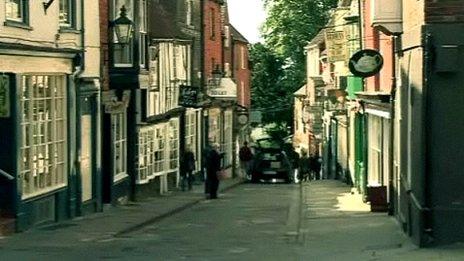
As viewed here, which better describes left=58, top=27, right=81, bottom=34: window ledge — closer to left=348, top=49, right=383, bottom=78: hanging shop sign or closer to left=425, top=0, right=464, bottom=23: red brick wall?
left=348, top=49, right=383, bottom=78: hanging shop sign

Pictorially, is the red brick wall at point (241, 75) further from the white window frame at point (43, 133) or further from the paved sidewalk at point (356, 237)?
the white window frame at point (43, 133)

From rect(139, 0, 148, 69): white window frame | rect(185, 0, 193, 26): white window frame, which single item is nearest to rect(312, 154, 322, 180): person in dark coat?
rect(185, 0, 193, 26): white window frame

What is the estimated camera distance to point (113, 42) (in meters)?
29.9

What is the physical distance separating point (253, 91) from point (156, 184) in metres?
56.5

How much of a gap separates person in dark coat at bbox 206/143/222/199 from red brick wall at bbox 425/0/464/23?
1725 centimetres

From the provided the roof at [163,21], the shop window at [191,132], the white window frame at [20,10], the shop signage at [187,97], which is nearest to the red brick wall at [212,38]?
the shop window at [191,132]

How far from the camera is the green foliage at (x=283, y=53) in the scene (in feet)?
238

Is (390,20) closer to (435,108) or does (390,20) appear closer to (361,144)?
(435,108)

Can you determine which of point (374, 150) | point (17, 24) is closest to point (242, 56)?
point (374, 150)

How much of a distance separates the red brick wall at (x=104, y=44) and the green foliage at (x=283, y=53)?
139ft

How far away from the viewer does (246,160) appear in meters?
56.4

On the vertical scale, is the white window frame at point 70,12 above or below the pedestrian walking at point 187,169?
above

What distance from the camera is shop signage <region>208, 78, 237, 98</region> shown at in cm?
5116

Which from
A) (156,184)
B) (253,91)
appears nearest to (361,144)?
(156,184)
